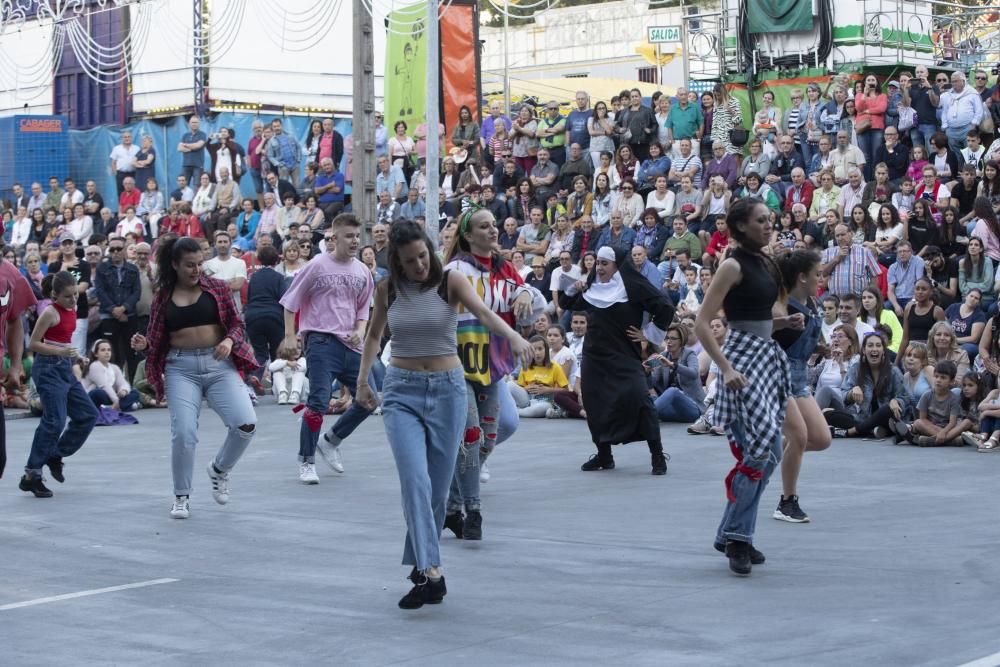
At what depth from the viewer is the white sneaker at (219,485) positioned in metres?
10.3

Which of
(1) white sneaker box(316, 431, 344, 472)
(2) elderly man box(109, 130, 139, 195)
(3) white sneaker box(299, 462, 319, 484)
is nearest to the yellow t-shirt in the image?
(1) white sneaker box(316, 431, 344, 472)

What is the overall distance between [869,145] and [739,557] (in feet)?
45.2

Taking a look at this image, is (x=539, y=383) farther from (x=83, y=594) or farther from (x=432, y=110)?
(x=83, y=594)

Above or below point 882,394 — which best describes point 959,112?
above

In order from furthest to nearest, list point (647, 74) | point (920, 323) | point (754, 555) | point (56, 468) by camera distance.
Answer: point (647, 74) < point (920, 323) < point (56, 468) < point (754, 555)

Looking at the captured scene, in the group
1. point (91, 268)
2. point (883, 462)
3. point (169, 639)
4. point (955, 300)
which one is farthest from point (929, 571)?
point (91, 268)

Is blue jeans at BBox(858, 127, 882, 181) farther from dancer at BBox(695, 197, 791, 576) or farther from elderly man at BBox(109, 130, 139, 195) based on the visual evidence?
elderly man at BBox(109, 130, 139, 195)

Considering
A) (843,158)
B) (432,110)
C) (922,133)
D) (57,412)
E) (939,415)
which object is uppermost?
(432,110)

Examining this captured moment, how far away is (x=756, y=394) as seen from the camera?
7.57 meters

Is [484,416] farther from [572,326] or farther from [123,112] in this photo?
[123,112]

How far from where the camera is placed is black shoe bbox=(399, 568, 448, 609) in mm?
6914

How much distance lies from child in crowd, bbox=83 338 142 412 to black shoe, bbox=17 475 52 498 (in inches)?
273

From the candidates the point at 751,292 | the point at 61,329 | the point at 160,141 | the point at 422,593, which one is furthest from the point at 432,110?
the point at 422,593

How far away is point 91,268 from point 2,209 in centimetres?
1009
